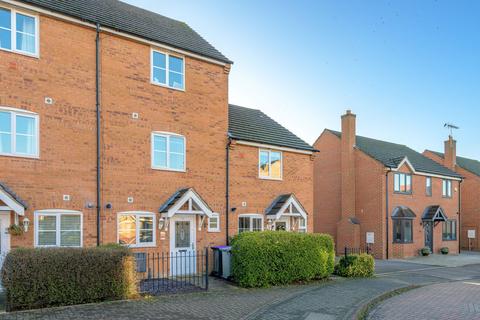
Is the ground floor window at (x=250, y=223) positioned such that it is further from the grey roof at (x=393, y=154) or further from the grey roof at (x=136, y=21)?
the grey roof at (x=393, y=154)

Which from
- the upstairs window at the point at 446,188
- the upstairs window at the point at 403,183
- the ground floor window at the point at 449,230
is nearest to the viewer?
the upstairs window at the point at 403,183

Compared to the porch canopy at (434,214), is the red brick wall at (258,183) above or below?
above

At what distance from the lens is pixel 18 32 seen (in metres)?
11.8

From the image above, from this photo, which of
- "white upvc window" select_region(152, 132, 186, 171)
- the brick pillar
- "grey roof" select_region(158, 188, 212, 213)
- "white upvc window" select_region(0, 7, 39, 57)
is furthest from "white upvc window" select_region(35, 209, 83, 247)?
the brick pillar

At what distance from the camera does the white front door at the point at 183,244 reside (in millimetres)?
14422

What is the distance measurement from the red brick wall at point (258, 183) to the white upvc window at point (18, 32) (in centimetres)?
808

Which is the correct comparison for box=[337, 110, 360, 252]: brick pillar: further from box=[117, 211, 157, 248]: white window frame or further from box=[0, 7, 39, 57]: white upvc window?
box=[0, 7, 39, 57]: white upvc window

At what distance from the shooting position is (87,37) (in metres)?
13.1

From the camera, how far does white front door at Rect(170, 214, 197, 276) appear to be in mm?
14422

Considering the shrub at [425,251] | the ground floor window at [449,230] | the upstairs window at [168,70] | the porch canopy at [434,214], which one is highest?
the upstairs window at [168,70]

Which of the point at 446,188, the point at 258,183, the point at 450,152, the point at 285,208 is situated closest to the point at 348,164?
the point at 446,188

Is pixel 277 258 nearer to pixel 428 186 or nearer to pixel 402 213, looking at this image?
pixel 402 213

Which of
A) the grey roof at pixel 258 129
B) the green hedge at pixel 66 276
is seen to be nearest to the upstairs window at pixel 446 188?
the grey roof at pixel 258 129

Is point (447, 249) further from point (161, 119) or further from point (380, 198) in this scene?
point (161, 119)
